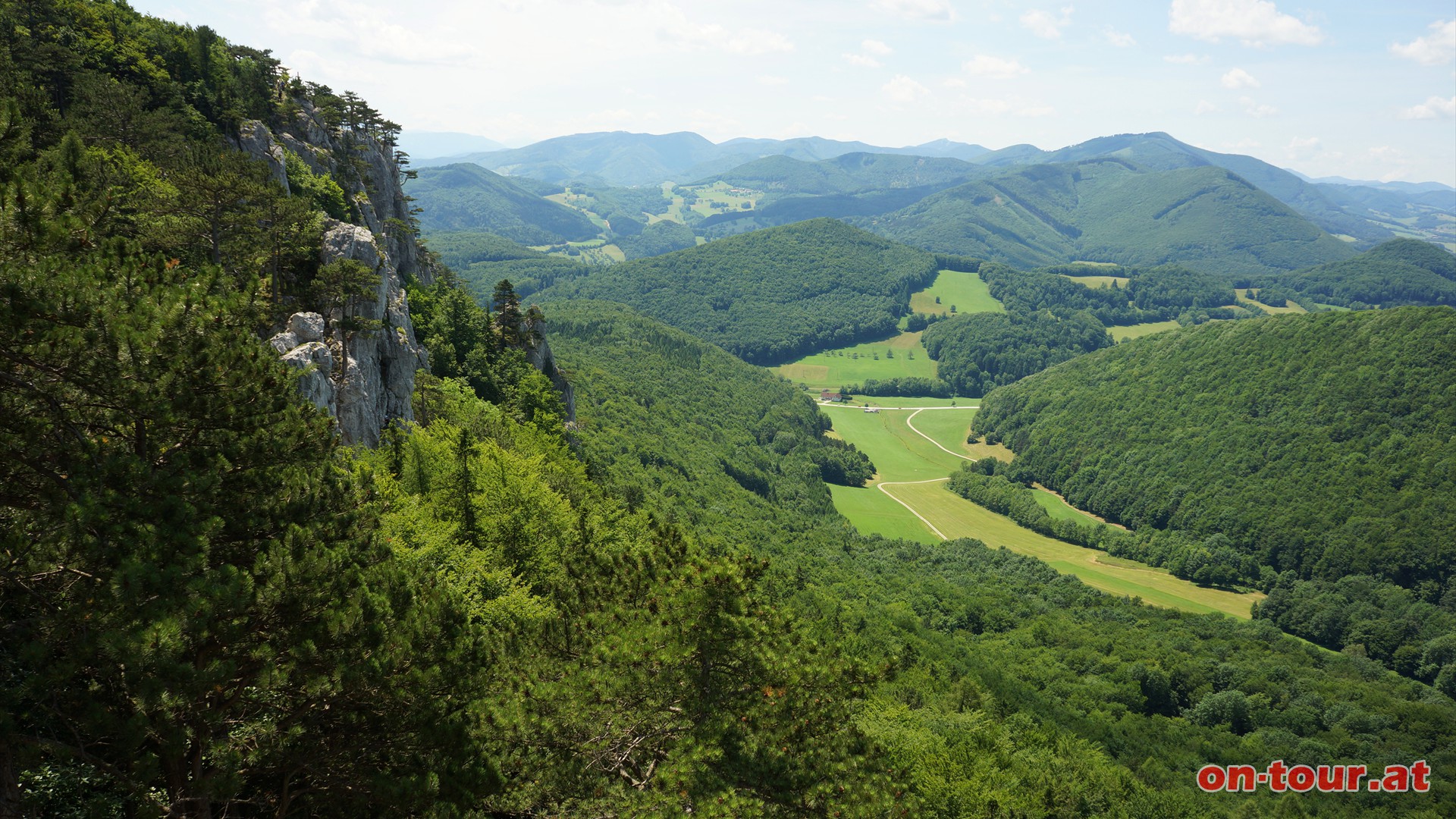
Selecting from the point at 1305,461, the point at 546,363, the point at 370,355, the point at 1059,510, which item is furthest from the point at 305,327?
the point at 1305,461

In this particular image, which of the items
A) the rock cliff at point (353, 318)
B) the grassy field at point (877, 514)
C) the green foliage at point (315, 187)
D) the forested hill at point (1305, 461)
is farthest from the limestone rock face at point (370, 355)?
the forested hill at point (1305, 461)

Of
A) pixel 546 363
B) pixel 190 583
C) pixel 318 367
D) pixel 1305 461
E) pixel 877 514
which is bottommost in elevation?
pixel 877 514

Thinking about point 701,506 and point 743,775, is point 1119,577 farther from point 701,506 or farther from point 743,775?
point 743,775

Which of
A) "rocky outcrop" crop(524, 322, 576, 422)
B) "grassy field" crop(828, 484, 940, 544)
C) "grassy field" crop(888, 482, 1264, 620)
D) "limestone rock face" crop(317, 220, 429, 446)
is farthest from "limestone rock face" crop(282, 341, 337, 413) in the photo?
"grassy field" crop(888, 482, 1264, 620)

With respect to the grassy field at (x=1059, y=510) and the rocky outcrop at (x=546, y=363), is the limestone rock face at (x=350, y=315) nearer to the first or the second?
the rocky outcrop at (x=546, y=363)

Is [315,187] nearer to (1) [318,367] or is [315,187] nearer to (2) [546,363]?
(2) [546,363]

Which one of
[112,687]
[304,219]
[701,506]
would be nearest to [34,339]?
[112,687]
